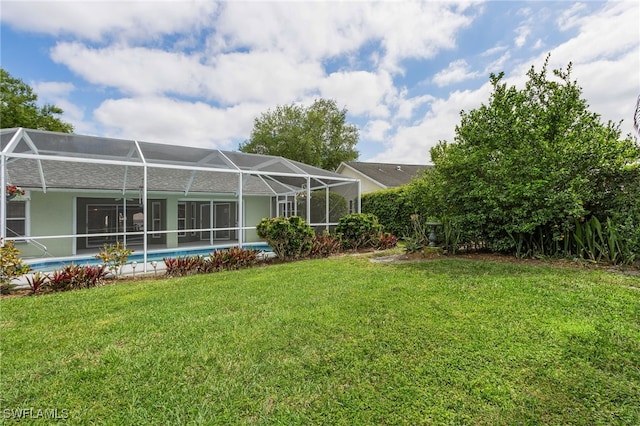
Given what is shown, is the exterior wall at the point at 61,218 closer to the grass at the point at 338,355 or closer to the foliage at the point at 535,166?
the grass at the point at 338,355

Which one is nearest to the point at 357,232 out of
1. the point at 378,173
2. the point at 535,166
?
the point at 535,166

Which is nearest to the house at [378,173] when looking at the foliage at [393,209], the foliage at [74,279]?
the foliage at [393,209]

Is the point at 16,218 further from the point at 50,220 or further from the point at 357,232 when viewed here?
the point at 357,232

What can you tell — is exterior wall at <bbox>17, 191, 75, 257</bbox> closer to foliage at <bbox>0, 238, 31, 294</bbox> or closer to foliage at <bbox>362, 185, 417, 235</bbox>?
foliage at <bbox>0, 238, 31, 294</bbox>

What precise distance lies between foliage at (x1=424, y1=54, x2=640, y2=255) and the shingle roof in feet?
43.6

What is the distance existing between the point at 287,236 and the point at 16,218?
33.8 ft

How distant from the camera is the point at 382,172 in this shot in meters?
25.0

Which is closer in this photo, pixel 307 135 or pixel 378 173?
pixel 378 173

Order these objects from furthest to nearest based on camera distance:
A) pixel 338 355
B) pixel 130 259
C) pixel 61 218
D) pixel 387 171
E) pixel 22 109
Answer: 1. pixel 387 171
2. pixel 22 109
3. pixel 61 218
4. pixel 130 259
5. pixel 338 355

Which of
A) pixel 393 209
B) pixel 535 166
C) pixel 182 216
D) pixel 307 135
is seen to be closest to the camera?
pixel 535 166

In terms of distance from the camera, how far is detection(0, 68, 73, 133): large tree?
21859mm

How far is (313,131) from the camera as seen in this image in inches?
1325

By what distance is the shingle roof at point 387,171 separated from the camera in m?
23.1

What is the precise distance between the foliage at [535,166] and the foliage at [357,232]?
314cm
